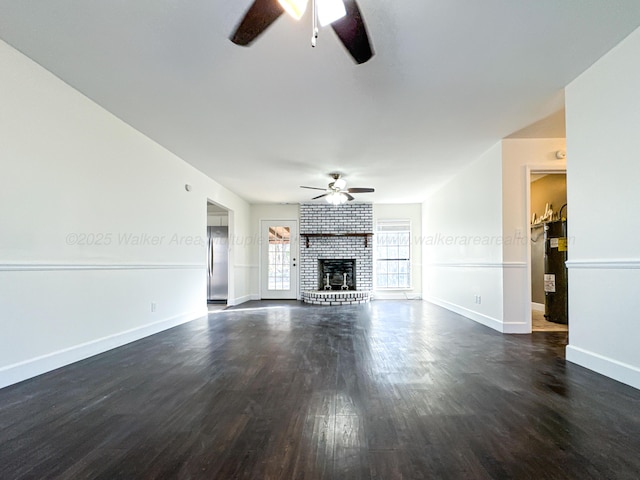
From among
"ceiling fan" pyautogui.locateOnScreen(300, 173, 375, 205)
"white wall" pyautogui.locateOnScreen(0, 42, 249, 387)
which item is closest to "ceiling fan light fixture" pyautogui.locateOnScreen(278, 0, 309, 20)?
"white wall" pyautogui.locateOnScreen(0, 42, 249, 387)

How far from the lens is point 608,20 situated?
2111mm

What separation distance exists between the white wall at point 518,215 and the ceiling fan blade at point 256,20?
3551mm

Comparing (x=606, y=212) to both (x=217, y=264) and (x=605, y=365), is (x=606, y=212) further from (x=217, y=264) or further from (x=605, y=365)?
(x=217, y=264)

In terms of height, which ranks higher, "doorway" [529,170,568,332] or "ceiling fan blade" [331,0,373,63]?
"ceiling fan blade" [331,0,373,63]

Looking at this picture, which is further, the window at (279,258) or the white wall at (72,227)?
the window at (279,258)

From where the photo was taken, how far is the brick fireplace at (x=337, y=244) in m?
8.15

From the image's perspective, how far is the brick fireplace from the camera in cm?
815

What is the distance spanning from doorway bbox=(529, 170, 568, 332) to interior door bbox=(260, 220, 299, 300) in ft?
16.7

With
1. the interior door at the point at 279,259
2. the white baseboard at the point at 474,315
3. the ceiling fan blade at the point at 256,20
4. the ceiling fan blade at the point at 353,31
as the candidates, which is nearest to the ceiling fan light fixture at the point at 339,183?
the interior door at the point at 279,259

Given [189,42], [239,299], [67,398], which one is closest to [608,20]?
[189,42]

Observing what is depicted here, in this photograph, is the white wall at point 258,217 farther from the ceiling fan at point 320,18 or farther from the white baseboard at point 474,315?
the ceiling fan at point 320,18

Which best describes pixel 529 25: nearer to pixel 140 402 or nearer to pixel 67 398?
pixel 140 402

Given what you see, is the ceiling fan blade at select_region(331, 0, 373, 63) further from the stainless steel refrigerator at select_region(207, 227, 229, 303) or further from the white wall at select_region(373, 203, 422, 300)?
the white wall at select_region(373, 203, 422, 300)

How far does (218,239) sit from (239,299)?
1.46 meters
